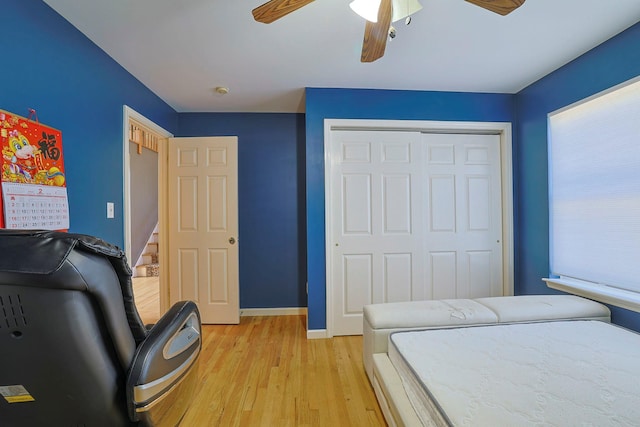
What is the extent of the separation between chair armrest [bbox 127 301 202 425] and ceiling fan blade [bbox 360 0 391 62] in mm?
1509

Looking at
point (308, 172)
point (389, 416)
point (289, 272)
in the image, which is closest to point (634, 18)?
point (308, 172)

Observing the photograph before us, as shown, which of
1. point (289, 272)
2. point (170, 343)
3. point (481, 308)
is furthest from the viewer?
point (289, 272)

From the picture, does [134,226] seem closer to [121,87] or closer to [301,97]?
[121,87]

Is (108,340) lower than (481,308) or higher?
higher

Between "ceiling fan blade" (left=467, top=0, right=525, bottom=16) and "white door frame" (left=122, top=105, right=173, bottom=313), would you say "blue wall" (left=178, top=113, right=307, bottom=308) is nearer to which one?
"white door frame" (left=122, top=105, right=173, bottom=313)

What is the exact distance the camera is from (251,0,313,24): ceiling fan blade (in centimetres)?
124

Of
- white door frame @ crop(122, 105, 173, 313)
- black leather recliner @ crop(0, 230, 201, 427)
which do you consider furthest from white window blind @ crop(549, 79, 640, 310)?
white door frame @ crop(122, 105, 173, 313)


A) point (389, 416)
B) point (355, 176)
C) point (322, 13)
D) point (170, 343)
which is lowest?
point (389, 416)

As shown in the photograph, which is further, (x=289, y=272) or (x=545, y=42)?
(x=289, y=272)

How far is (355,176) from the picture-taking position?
8.93 ft

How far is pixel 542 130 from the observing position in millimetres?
2516

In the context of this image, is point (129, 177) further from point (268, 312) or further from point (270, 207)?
point (268, 312)

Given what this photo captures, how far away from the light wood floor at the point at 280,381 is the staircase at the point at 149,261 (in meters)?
2.73

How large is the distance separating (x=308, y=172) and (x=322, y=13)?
1.31m
